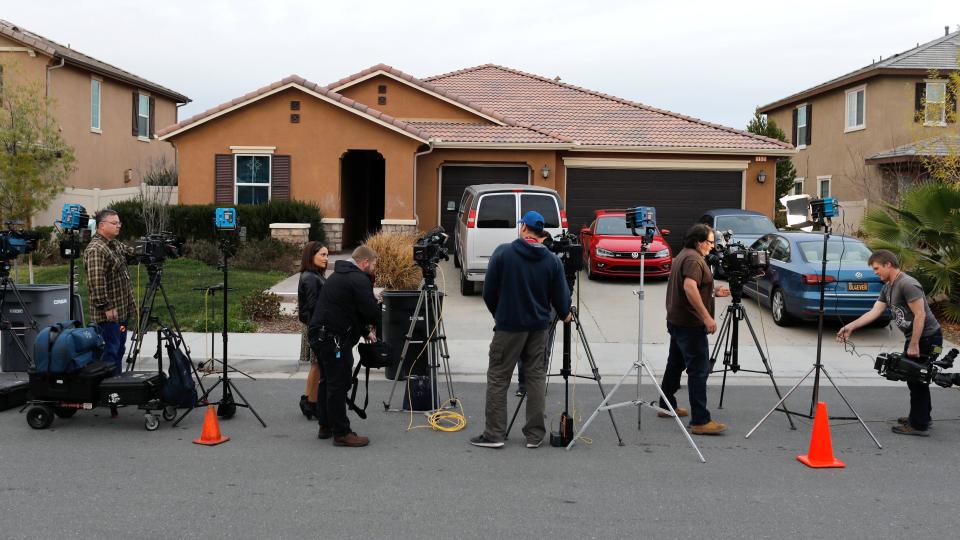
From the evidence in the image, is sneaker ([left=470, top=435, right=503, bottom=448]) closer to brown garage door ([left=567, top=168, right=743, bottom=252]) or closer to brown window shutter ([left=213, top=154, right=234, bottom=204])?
brown window shutter ([left=213, top=154, right=234, bottom=204])

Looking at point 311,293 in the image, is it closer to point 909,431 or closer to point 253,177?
point 909,431

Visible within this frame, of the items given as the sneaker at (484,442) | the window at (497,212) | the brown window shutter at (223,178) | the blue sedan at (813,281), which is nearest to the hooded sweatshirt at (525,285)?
the sneaker at (484,442)

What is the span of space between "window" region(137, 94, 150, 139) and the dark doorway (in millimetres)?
9499

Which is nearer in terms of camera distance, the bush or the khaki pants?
the khaki pants

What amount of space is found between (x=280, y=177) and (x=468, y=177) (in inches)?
186

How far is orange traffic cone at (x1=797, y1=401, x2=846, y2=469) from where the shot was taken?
6906mm

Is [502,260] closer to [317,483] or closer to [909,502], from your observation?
[317,483]

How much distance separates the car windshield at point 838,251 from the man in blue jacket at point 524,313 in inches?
313

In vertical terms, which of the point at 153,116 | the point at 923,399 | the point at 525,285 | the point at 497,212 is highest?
the point at 153,116

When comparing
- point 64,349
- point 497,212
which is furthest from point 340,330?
point 497,212

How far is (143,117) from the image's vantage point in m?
30.9

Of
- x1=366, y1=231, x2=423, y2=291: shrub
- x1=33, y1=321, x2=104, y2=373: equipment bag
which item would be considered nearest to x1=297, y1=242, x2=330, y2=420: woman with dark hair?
x1=33, y1=321, x2=104, y2=373: equipment bag

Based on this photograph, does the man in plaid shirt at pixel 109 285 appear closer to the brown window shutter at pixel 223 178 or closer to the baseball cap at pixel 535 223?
the baseball cap at pixel 535 223

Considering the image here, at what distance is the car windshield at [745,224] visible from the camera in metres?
20.3
